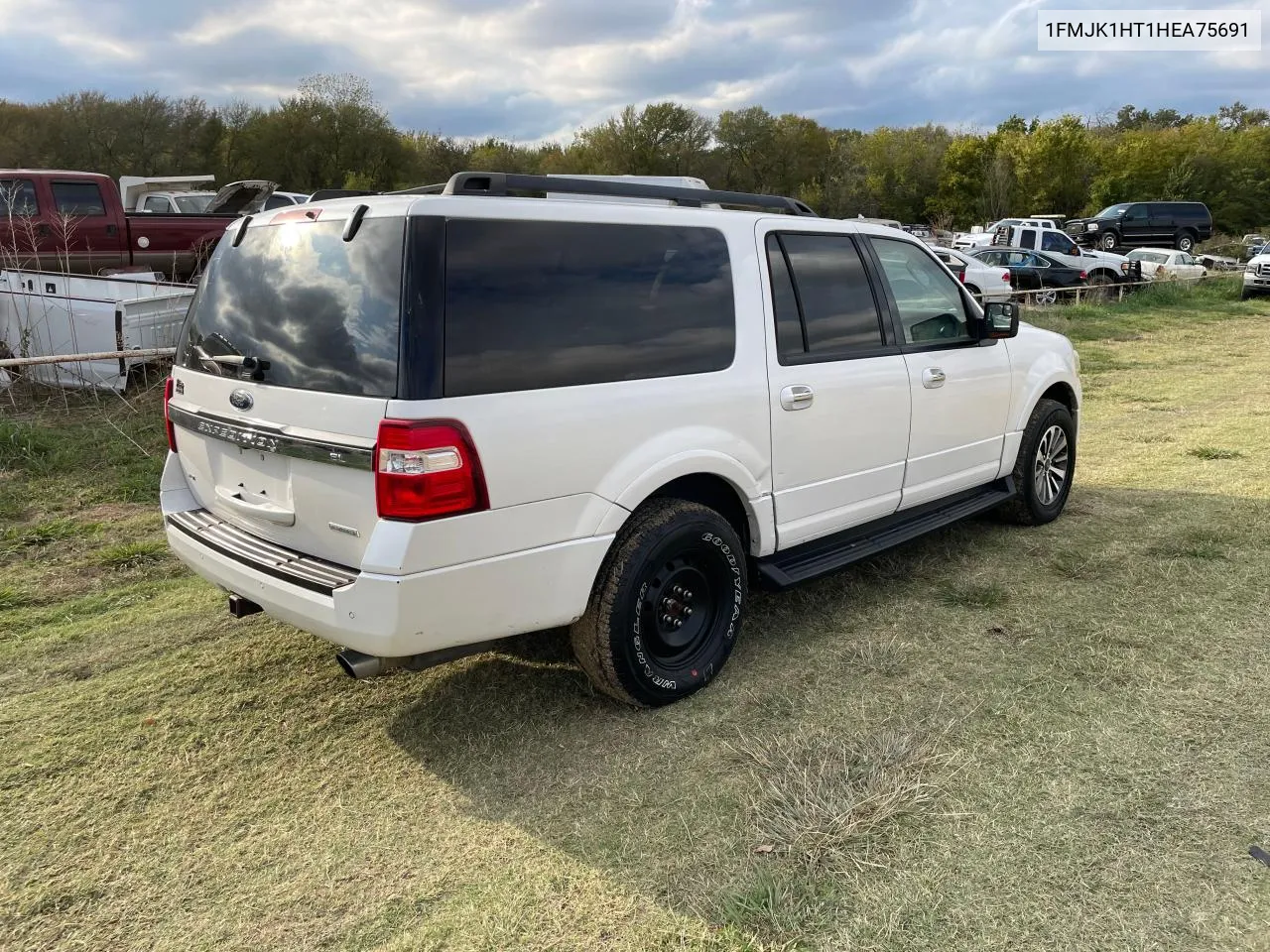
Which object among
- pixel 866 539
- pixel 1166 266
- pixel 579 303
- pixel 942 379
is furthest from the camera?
pixel 1166 266

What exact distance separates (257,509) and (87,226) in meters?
12.4

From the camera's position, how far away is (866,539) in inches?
172

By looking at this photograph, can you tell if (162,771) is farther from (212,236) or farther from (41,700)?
(212,236)

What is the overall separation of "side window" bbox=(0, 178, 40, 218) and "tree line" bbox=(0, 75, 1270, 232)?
2941 centimetres

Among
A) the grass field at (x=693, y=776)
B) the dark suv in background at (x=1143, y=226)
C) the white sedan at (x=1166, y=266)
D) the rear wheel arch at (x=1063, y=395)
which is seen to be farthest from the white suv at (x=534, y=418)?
the dark suv in background at (x=1143, y=226)

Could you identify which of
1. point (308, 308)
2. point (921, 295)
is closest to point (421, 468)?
point (308, 308)

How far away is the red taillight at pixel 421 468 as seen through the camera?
2.72m

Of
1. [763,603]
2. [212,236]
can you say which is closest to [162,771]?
[763,603]

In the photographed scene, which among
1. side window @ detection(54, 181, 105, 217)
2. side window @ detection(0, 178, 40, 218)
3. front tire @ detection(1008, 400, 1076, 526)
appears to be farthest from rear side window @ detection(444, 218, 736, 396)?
side window @ detection(54, 181, 105, 217)

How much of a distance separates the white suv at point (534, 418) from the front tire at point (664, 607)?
0.01m

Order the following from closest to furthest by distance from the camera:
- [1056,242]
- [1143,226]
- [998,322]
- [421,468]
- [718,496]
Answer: [421,468], [718,496], [998,322], [1056,242], [1143,226]

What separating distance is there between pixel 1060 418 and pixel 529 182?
391 cm

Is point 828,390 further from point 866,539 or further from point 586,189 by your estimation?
point 586,189

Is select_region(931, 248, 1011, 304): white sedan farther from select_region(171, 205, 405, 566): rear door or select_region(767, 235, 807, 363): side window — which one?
select_region(171, 205, 405, 566): rear door
